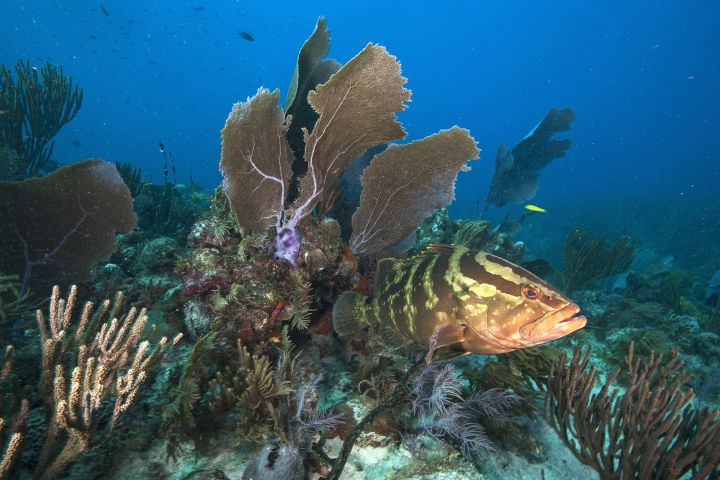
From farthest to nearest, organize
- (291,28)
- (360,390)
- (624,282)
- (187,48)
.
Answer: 1. (291,28)
2. (187,48)
3. (624,282)
4. (360,390)

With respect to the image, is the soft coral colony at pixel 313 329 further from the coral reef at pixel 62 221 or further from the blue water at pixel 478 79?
the blue water at pixel 478 79

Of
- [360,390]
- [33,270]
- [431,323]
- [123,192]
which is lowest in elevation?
[360,390]

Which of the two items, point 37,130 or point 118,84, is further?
point 118,84

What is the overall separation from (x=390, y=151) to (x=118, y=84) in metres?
170

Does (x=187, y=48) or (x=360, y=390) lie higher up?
(x=187, y=48)

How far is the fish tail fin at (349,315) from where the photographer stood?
3.60m

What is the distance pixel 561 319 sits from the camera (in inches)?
88.7

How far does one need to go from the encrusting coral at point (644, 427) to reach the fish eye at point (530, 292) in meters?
1.12

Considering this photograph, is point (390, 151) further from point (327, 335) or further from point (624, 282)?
point (624, 282)

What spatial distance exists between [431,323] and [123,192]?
11.2 feet

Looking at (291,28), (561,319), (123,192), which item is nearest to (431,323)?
(561,319)

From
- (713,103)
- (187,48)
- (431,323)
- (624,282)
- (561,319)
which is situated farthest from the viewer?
(187,48)

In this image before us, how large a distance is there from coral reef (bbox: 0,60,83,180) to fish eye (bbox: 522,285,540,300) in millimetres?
10681

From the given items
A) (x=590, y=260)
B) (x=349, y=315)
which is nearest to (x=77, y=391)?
(x=349, y=315)
